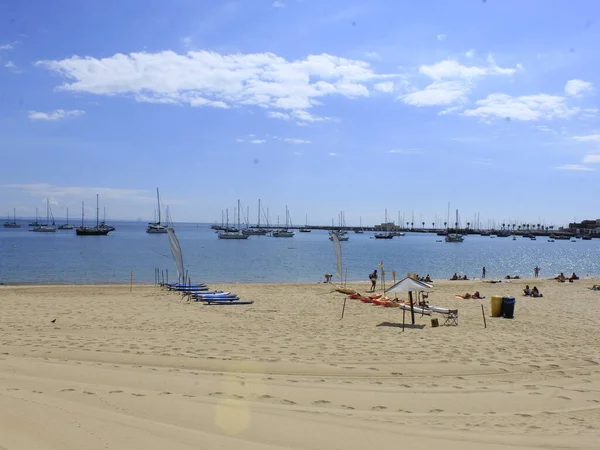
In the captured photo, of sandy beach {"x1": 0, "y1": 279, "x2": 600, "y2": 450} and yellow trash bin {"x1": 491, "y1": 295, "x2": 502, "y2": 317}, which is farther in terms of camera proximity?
yellow trash bin {"x1": 491, "y1": 295, "x2": 502, "y2": 317}

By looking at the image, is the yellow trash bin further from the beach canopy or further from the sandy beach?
the beach canopy

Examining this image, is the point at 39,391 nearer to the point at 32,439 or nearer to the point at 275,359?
the point at 32,439

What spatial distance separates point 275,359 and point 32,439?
5.78 metres

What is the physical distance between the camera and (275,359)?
34.4ft

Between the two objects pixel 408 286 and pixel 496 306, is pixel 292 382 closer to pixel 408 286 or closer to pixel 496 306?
pixel 408 286

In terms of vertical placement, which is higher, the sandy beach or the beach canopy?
the beach canopy

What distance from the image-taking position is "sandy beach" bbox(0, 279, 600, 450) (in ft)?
19.5

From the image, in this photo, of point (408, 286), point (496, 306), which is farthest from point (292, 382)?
point (496, 306)

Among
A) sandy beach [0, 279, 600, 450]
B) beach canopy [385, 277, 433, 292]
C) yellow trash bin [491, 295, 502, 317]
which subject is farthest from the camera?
yellow trash bin [491, 295, 502, 317]

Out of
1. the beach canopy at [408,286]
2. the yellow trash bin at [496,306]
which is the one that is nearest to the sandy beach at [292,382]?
the yellow trash bin at [496,306]

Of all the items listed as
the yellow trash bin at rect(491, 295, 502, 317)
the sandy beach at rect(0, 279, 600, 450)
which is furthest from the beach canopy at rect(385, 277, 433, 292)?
the yellow trash bin at rect(491, 295, 502, 317)

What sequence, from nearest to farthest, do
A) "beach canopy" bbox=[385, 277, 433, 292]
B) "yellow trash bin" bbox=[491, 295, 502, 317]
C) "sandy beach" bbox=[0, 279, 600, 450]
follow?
"sandy beach" bbox=[0, 279, 600, 450]
"beach canopy" bbox=[385, 277, 433, 292]
"yellow trash bin" bbox=[491, 295, 502, 317]

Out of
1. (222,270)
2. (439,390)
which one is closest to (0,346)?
(439,390)

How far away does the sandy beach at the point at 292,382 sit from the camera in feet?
19.5
